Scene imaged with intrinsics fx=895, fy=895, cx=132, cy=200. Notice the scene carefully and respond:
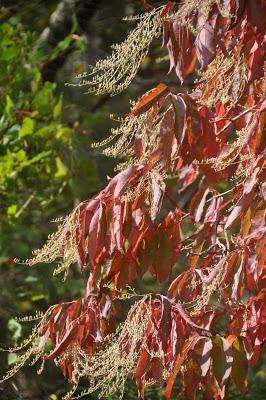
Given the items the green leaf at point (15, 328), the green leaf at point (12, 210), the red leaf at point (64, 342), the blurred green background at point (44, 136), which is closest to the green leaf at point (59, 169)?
the blurred green background at point (44, 136)

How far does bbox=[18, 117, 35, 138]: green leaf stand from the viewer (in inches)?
156

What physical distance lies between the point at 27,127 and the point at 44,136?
0.18m

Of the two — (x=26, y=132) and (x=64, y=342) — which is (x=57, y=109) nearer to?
(x=26, y=132)

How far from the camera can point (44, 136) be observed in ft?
13.6

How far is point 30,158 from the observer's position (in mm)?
4168

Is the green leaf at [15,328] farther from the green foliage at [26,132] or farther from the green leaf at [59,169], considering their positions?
the green leaf at [59,169]

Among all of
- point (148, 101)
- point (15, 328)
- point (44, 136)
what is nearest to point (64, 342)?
point (148, 101)

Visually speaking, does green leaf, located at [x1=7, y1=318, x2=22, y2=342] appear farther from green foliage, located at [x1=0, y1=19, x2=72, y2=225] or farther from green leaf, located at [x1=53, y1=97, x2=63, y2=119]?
green leaf, located at [x1=53, y1=97, x2=63, y2=119]

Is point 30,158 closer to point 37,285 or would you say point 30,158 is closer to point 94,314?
point 37,285

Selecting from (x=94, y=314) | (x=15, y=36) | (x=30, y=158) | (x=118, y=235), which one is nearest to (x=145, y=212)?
(x=118, y=235)

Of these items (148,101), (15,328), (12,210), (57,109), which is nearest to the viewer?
(148,101)

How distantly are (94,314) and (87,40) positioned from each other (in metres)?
2.85

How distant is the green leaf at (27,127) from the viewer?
396 centimetres

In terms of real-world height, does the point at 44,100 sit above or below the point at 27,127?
above
